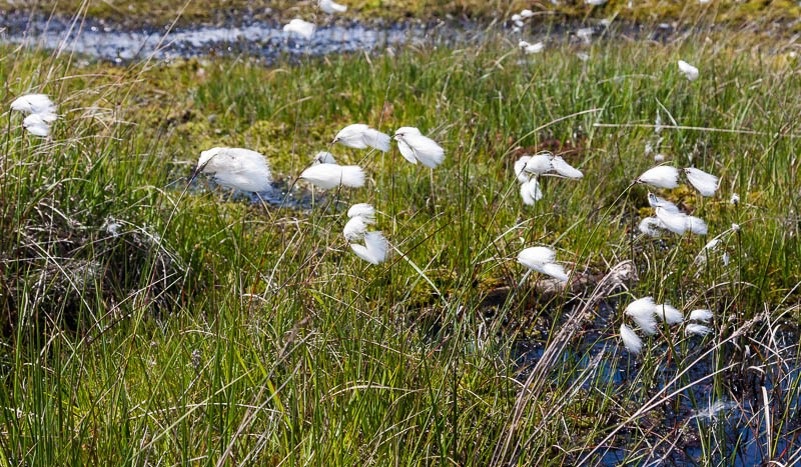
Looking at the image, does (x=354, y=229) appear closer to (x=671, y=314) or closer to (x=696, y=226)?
(x=671, y=314)

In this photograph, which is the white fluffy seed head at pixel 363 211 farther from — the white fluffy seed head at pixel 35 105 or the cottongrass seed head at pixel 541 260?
the white fluffy seed head at pixel 35 105

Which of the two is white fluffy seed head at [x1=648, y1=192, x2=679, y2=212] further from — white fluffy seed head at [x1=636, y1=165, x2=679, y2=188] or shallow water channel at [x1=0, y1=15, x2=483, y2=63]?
shallow water channel at [x1=0, y1=15, x2=483, y2=63]

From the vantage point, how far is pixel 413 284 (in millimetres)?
2781

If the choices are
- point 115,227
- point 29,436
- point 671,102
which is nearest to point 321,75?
point 671,102

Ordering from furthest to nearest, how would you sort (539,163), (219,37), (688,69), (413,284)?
(219,37), (688,69), (413,284), (539,163)

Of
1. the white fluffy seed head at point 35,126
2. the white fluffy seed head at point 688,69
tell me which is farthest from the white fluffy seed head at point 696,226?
the white fluffy seed head at point 35,126

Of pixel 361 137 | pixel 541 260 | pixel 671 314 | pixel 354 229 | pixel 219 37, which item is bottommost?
pixel 219 37

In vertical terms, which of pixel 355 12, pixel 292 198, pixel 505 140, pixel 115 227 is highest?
pixel 115 227

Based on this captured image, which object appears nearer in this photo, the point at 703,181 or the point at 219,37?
the point at 703,181

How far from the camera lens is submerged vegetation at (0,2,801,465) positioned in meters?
2.19

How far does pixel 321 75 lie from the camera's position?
641 cm

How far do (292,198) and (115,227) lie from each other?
68.3 inches

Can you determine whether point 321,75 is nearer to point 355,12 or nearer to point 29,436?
point 29,436

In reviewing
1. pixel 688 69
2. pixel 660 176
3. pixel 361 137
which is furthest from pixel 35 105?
pixel 688 69
